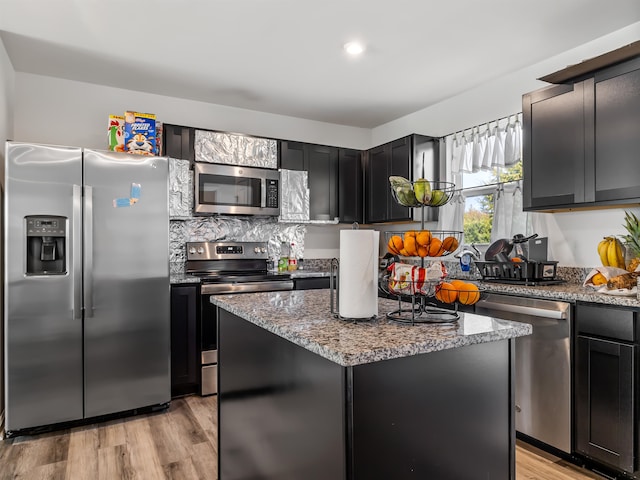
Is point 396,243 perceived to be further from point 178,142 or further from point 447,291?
point 178,142

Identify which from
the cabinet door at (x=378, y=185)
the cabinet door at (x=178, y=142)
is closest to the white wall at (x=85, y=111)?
the cabinet door at (x=178, y=142)

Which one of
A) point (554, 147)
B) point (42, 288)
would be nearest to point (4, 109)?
point (42, 288)

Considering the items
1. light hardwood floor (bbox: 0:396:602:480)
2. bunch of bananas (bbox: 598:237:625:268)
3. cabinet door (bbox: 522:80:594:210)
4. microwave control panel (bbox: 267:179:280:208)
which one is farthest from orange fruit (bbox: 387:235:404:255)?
microwave control panel (bbox: 267:179:280:208)

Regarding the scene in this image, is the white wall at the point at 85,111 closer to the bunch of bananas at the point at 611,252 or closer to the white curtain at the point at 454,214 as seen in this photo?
the white curtain at the point at 454,214

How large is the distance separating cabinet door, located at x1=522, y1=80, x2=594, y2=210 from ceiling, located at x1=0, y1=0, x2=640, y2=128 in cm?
43

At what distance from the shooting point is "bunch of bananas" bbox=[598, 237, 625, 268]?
2.54 metres

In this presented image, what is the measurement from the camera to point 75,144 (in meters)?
3.54

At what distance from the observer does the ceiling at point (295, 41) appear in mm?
2424

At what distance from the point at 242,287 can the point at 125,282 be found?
90cm

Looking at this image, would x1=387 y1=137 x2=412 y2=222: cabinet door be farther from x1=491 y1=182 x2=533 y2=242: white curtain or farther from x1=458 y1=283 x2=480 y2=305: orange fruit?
x1=458 y1=283 x2=480 y2=305: orange fruit

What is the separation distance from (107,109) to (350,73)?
2090 mm

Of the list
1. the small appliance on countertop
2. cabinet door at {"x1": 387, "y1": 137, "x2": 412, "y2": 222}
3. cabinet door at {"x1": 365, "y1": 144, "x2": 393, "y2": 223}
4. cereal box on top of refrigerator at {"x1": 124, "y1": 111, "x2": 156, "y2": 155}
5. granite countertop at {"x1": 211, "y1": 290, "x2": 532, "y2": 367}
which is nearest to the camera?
granite countertop at {"x1": 211, "y1": 290, "x2": 532, "y2": 367}

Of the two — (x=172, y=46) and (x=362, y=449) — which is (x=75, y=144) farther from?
(x=362, y=449)

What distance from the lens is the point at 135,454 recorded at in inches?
95.9
